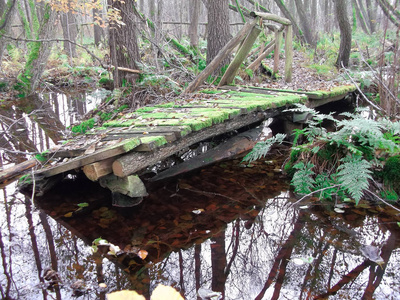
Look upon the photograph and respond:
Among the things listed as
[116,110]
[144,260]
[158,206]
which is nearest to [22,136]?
[116,110]

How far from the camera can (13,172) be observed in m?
5.23

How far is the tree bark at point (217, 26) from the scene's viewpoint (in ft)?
27.2

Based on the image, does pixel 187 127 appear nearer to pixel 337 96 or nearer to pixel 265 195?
pixel 265 195

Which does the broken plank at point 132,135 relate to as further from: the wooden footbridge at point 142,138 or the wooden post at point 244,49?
the wooden post at point 244,49

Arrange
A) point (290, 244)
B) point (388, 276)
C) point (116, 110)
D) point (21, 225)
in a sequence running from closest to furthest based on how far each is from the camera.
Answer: point (388, 276)
point (290, 244)
point (21, 225)
point (116, 110)

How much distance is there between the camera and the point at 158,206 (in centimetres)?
441

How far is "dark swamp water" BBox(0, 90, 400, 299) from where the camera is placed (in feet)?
9.55

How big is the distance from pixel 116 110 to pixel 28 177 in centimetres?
298

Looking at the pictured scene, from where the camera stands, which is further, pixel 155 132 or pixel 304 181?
pixel 304 181

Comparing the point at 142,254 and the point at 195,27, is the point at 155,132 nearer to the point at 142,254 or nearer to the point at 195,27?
the point at 142,254

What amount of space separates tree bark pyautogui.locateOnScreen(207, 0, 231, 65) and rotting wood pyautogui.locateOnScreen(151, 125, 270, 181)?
2.69 meters

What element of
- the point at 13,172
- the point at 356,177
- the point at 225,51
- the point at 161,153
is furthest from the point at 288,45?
the point at 13,172

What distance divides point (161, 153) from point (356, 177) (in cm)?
239

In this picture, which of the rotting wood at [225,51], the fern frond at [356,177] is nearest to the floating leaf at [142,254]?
the fern frond at [356,177]
